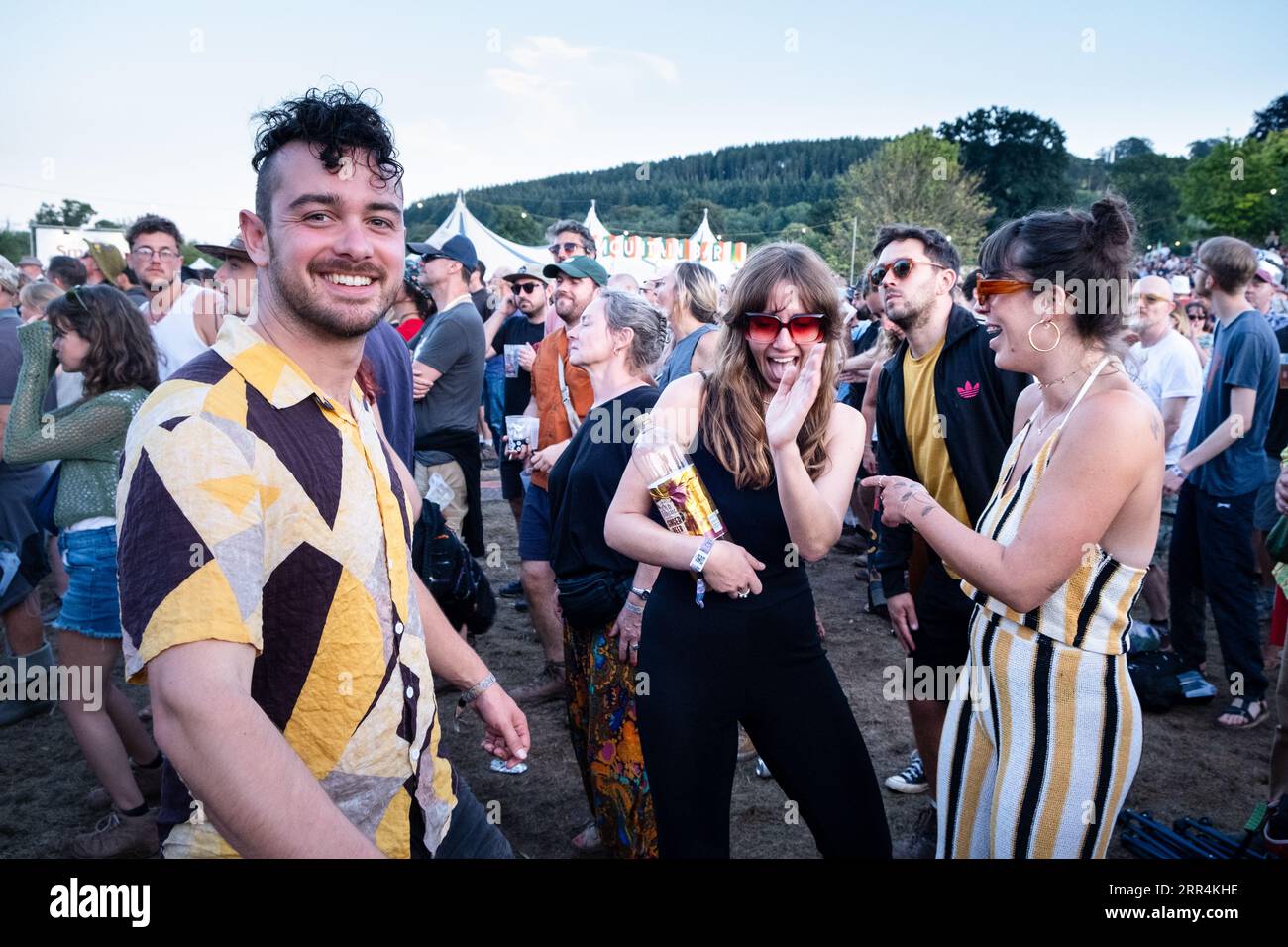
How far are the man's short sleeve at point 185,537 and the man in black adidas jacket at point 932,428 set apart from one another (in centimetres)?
271

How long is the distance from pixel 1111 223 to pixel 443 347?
4072mm

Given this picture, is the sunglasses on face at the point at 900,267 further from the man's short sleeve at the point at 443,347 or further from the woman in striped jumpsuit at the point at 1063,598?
the man's short sleeve at the point at 443,347

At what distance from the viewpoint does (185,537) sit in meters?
1.24

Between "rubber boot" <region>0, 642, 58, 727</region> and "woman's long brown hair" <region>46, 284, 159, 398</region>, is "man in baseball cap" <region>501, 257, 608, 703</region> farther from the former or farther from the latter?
"rubber boot" <region>0, 642, 58, 727</region>

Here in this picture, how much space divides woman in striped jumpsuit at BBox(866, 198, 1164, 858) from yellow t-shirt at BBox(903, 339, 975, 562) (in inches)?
43.7

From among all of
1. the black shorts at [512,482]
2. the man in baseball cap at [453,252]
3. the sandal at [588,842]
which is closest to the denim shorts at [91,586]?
the sandal at [588,842]

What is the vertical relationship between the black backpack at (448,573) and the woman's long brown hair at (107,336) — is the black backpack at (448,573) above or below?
below

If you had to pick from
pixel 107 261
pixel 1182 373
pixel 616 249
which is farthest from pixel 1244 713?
pixel 616 249

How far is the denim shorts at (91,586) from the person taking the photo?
355 centimetres
